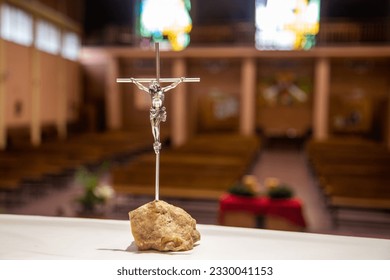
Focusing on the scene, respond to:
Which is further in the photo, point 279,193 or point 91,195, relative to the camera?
point 279,193

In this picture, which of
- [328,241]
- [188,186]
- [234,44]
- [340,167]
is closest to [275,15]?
[234,44]

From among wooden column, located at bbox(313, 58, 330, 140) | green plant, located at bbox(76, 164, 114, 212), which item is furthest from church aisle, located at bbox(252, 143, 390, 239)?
green plant, located at bbox(76, 164, 114, 212)

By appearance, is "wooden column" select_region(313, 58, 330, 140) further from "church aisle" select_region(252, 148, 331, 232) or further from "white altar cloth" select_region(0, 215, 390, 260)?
"white altar cloth" select_region(0, 215, 390, 260)

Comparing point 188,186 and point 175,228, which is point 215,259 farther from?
point 188,186

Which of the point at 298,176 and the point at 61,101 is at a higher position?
the point at 61,101

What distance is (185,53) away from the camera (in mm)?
17062

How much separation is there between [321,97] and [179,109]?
5.64 m

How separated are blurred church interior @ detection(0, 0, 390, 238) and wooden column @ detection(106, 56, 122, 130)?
0.05 m

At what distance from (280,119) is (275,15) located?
4.61 m

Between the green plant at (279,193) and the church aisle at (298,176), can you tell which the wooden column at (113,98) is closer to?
the church aisle at (298,176)

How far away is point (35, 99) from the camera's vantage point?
15.3 meters

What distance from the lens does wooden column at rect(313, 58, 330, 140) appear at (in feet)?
54.7

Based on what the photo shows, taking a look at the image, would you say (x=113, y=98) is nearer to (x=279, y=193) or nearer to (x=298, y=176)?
(x=298, y=176)

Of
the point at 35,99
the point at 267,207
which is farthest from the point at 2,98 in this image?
the point at 267,207
